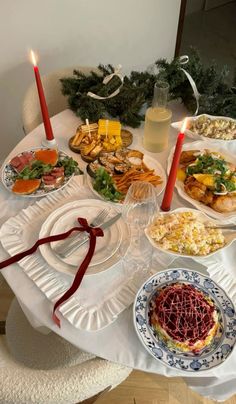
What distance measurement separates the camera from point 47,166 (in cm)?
110

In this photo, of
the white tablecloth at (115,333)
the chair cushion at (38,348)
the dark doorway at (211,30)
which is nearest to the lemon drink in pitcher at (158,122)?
the white tablecloth at (115,333)

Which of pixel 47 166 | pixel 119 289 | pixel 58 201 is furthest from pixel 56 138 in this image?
pixel 119 289

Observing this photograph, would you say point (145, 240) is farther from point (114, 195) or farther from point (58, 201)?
point (58, 201)

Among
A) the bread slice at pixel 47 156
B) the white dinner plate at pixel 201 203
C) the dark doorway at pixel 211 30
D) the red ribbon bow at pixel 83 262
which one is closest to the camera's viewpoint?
the red ribbon bow at pixel 83 262

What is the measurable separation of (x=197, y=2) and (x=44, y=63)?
10.5 feet

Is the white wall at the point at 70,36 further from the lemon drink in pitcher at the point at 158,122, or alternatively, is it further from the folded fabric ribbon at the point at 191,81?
the lemon drink in pitcher at the point at 158,122

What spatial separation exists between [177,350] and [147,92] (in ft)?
3.04

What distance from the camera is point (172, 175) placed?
0.93 m

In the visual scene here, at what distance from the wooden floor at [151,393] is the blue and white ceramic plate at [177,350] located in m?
0.76

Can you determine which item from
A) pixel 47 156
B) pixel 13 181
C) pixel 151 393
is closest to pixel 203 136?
pixel 47 156

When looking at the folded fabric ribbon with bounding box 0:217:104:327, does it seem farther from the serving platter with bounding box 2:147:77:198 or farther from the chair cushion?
the chair cushion

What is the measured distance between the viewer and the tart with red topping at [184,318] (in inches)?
29.0

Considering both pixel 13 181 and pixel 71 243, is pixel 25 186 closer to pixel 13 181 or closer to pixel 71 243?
pixel 13 181

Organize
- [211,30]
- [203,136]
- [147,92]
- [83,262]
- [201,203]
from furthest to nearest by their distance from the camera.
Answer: [211,30] < [147,92] < [203,136] < [201,203] < [83,262]
